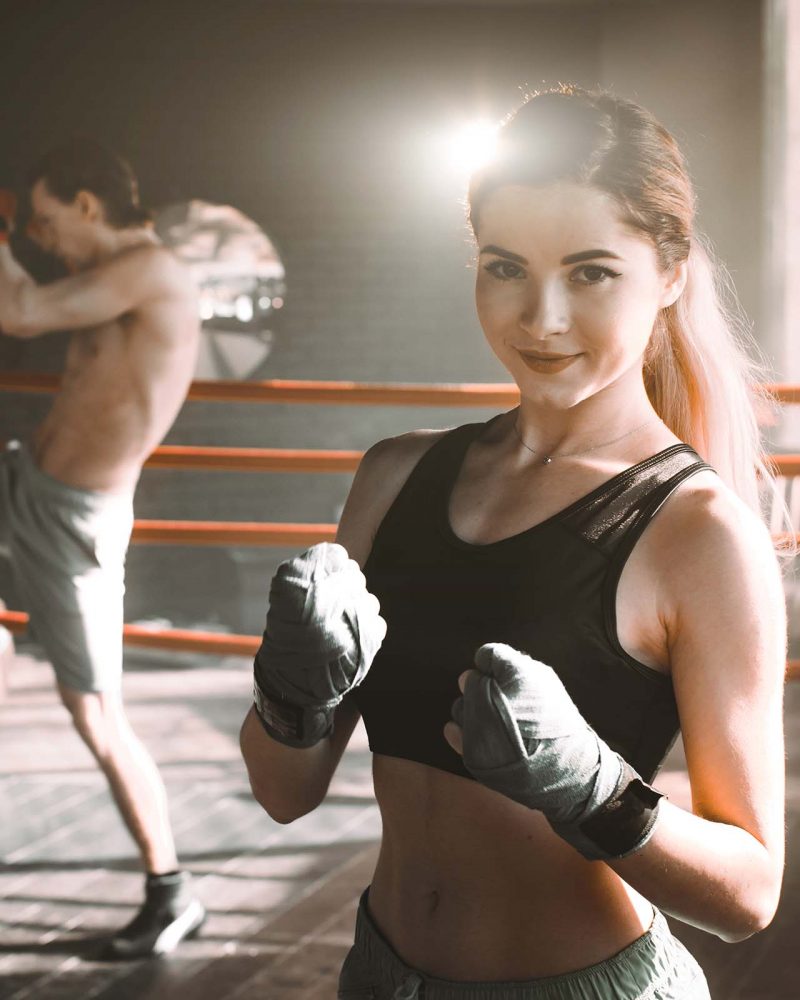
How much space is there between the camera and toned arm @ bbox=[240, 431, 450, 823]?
1.04 meters

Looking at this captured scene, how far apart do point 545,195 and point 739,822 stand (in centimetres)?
47

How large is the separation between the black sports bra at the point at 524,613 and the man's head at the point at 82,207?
1.59 meters

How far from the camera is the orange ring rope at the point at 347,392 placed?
2.43 metres

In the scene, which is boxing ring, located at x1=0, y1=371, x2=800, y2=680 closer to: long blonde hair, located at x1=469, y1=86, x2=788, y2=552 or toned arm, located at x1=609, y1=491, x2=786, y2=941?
long blonde hair, located at x1=469, y1=86, x2=788, y2=552

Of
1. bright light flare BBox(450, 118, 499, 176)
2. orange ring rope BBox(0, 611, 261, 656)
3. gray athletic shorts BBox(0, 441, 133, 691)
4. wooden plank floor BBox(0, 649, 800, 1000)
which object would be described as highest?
bright light flare BBox(450, 118, 499, 176)

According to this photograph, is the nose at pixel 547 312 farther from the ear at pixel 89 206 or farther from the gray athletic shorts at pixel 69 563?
the ear at pixel 89 206

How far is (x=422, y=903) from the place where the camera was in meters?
1.01

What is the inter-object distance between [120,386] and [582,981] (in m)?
1.70

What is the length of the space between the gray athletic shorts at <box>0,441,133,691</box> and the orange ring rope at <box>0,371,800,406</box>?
0.95 feet

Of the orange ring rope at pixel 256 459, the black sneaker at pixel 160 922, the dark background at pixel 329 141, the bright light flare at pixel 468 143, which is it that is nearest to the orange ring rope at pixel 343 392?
the orange ring rope at pixel 256 459

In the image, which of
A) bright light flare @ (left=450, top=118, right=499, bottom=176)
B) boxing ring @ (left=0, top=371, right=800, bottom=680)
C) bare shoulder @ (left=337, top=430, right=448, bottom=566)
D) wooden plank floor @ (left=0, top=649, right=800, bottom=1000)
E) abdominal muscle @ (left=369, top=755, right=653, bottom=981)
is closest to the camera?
abdominal muscle @ (left=369, top=755, right=653, bottom=981)

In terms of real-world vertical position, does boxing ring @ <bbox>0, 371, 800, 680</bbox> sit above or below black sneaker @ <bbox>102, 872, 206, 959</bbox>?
above

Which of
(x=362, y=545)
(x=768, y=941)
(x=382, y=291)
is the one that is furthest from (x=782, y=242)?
(x=362, y=545)

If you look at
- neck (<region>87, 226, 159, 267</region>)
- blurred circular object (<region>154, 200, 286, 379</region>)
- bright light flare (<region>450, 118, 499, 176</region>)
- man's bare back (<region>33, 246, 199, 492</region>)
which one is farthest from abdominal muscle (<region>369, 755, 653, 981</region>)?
bright light flare (<region>450, 118, 499, 176</region>)
